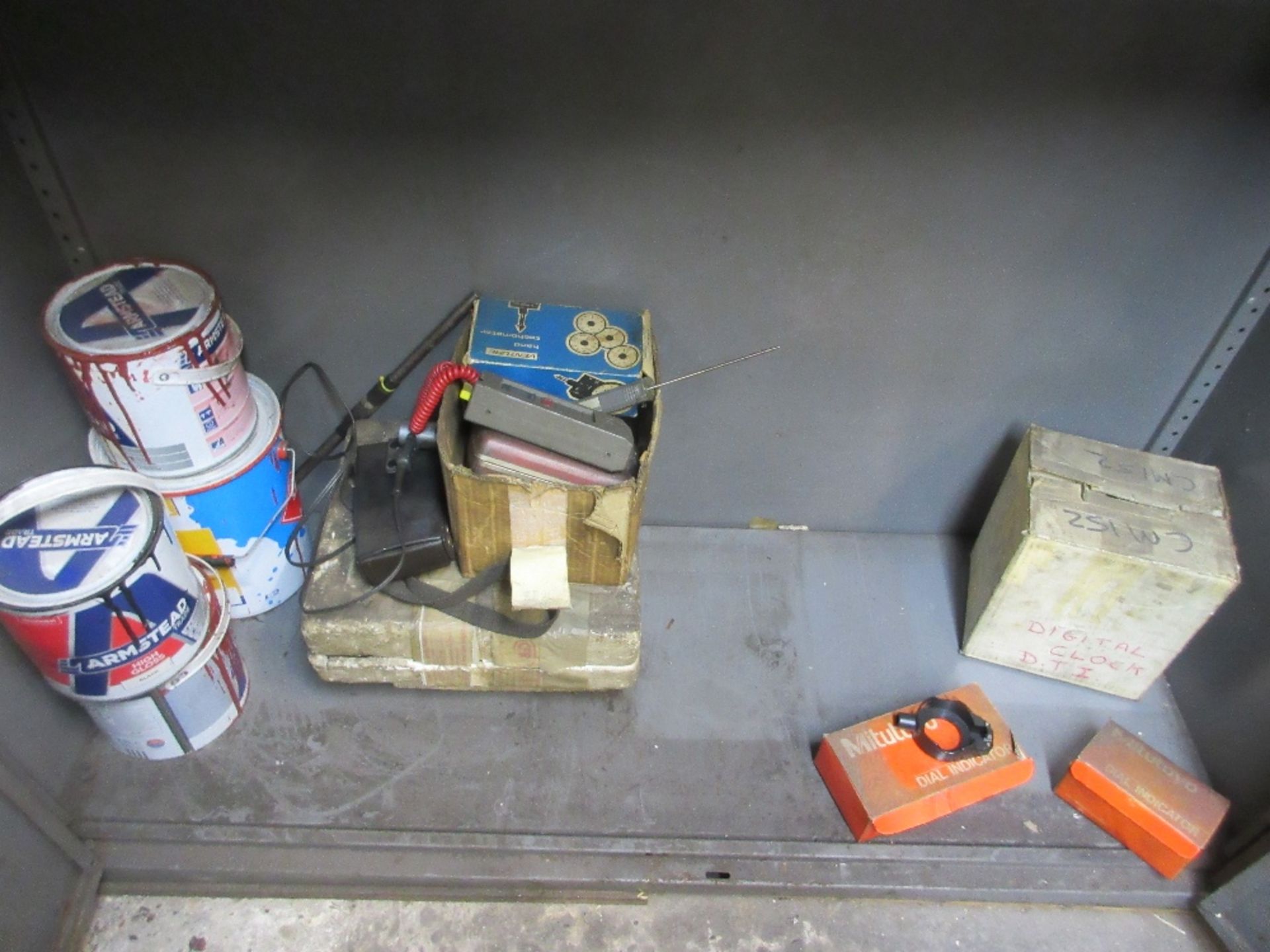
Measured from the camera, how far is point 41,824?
1115mm

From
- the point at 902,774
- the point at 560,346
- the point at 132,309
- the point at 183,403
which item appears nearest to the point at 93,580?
the point at 183,403

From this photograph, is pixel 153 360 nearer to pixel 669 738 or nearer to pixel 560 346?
pixel 560 346

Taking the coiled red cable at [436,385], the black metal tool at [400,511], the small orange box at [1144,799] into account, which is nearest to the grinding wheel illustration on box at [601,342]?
the coiled red cable at [436,385]

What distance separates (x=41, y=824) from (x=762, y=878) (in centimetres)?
96

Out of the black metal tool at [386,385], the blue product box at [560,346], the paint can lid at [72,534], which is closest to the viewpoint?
the paint can lid at [72,534]

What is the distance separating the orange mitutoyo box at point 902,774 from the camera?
122 centimetres

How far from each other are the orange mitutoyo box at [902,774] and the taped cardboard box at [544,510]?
429 millimetres

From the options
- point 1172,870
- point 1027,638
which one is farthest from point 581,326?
point 1172,870

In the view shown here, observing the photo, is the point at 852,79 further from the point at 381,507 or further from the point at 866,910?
the point at 866,910

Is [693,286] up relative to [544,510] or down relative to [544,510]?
up

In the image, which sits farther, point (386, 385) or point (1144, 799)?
point (386, 385)

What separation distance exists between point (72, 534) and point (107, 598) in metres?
0.10

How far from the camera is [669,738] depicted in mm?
1354

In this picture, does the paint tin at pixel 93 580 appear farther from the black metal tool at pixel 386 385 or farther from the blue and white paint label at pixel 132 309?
the black metal tool at pixel 386 385
